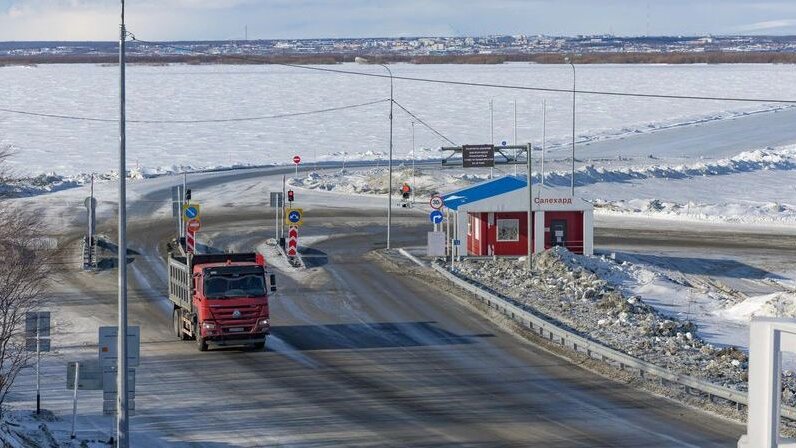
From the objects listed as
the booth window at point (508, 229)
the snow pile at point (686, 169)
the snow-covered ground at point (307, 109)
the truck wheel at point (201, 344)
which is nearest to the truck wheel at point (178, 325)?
the truck wheel at point (201, 344)

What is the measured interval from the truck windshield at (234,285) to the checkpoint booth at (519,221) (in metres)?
19.7

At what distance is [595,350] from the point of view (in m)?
29.6

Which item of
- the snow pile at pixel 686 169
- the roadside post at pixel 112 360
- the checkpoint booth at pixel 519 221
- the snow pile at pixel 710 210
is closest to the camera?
the roadside post at pixel 112 360

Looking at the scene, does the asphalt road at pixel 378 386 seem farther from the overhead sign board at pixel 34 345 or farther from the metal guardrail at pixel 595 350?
the overhead sign board at pixel 34 345

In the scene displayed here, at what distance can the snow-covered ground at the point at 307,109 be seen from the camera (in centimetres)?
9488

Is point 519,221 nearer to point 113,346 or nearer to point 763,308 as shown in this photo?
point 763,308

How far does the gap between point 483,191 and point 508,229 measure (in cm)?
195

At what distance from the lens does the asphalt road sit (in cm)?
2305

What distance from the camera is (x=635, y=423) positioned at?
23797 mm

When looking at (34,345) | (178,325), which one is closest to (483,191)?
(178,325)

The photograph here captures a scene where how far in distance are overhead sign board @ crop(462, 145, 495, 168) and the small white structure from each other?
3776 centimetres

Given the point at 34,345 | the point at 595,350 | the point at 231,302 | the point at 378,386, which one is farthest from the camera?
the point at 231,302

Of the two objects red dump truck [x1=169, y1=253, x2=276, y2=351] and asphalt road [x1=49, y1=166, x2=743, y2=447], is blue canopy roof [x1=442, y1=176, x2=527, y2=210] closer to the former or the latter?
asphalt road [x1=49, y1=166, x2=743, y2=447]

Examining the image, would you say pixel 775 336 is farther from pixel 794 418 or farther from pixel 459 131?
pixel 459 131
